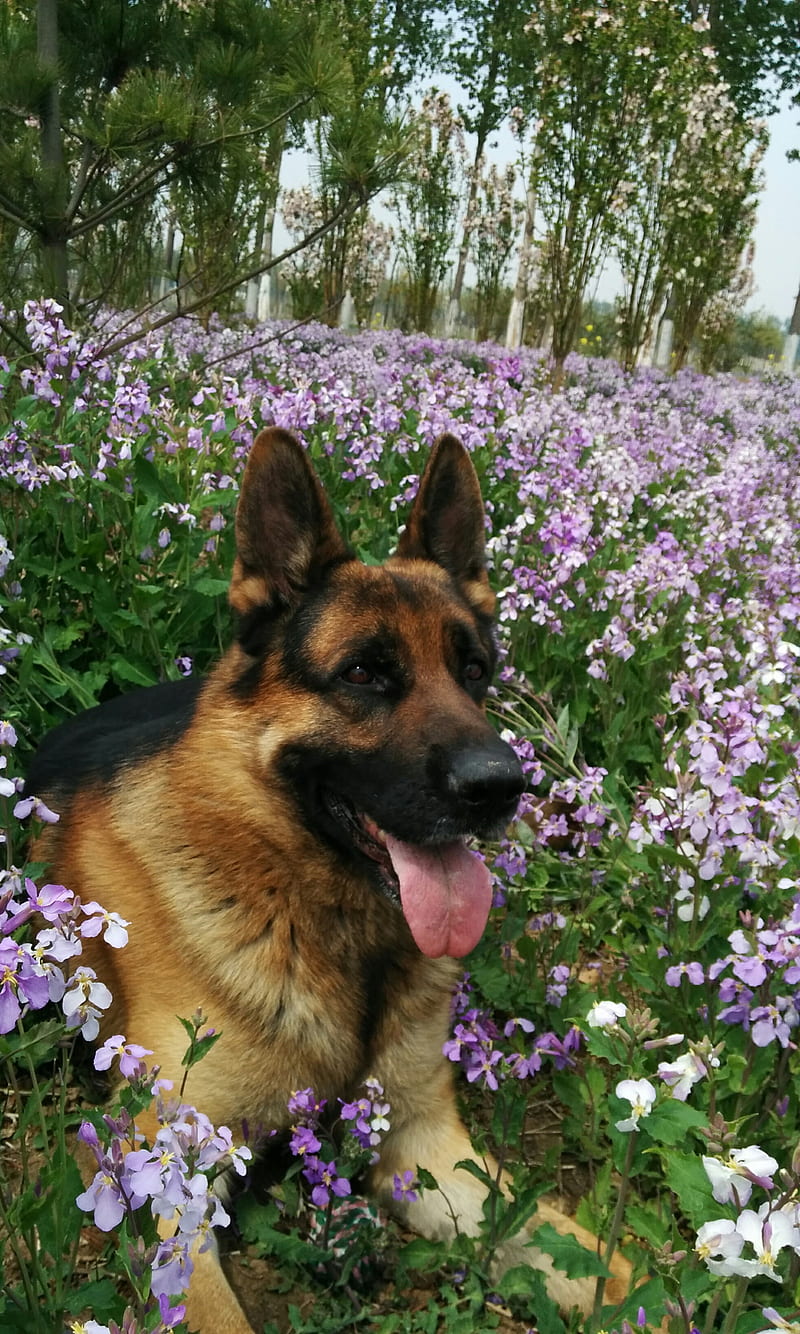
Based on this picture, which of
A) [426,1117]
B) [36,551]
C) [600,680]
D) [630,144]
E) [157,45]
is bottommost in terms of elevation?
[426,1117]

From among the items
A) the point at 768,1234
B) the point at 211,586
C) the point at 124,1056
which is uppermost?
the point at 768,1234

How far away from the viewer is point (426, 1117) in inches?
91.5

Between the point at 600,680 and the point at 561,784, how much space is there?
126 centimetres

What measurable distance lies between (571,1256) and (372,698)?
1.23 m

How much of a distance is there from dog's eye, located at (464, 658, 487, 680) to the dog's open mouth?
477 millimetres

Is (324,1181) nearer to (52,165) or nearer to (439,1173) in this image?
(439,1173)

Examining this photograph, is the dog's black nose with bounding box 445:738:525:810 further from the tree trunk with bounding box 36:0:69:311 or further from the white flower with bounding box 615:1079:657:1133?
the tree trunk with bounding box 36:0:69:311

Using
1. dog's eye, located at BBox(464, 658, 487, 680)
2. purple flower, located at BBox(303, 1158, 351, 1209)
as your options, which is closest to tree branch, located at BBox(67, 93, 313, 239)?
dog's eye, located at BBox(464, 658, 487, 680)

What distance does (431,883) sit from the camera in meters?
2.17

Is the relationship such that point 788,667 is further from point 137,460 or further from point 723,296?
point 723,296

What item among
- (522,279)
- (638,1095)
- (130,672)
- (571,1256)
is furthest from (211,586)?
(522,279)

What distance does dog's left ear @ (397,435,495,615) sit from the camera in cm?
269

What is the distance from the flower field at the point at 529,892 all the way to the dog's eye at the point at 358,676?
28.5 inches

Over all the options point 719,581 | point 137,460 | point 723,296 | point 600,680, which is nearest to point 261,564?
point 137,460
